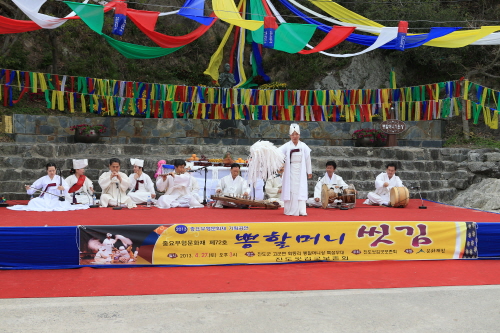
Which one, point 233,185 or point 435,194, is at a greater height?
point 233,185

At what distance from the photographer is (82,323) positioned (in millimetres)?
3365

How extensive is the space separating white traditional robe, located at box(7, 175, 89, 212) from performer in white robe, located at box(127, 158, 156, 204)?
1.04 m

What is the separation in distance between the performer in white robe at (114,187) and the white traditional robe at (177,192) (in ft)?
1.78

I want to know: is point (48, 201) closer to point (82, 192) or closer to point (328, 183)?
point (82, 192)

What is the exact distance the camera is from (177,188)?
8414mm

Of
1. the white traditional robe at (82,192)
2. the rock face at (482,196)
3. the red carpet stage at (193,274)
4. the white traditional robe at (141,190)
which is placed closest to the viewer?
the red carpet stage at (193,274)

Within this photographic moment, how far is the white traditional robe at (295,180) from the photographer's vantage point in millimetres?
7277

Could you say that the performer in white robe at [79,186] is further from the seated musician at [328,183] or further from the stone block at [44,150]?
the seated musician at [328,183]

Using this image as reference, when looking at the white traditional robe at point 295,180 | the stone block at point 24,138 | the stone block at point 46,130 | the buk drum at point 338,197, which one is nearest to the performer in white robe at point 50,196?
the white traditional robe at point 295,180

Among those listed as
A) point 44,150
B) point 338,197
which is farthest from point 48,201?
point 338,197

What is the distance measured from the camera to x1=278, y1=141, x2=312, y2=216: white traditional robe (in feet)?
23.9

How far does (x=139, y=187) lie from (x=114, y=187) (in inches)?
25.3

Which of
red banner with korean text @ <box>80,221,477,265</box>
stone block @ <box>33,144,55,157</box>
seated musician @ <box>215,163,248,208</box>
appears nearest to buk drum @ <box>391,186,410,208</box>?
seated musician @ <box>215,163,248,208</box>

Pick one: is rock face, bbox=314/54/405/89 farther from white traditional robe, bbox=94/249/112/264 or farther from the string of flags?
white traditional robe, bbox=94/249/112/264
